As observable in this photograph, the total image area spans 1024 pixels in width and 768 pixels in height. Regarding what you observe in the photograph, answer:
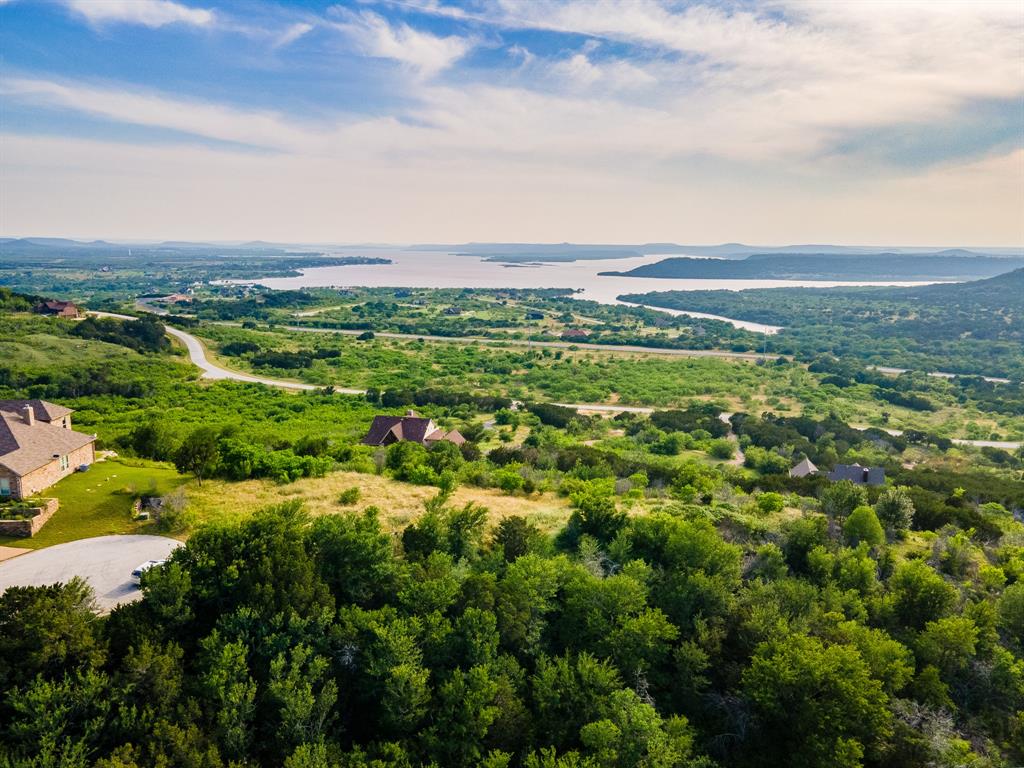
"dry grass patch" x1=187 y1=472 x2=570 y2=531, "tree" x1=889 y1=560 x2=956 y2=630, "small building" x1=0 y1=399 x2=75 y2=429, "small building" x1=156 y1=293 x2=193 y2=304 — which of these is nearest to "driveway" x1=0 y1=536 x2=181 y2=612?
"dry grass patch" x1=187 y1=472 x2=570 y2=531

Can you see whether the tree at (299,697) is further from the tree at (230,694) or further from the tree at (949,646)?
the tree at (949,646)

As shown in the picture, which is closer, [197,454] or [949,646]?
[949,646]

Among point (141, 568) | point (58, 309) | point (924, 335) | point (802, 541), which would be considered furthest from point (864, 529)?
A: point (924, 335)

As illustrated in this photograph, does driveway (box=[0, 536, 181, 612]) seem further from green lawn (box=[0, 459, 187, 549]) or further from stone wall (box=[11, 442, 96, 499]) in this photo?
stone wall (box=[11, 442, 96, 499])

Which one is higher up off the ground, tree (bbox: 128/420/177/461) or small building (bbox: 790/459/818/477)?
tree (bbox: 128/420/177/461)

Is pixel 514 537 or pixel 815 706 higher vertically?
A: pixel 514 537

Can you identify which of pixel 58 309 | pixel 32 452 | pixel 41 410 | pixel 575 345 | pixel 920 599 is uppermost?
pixel 58 309

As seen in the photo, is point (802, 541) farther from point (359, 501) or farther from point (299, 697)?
point (299, 697)
